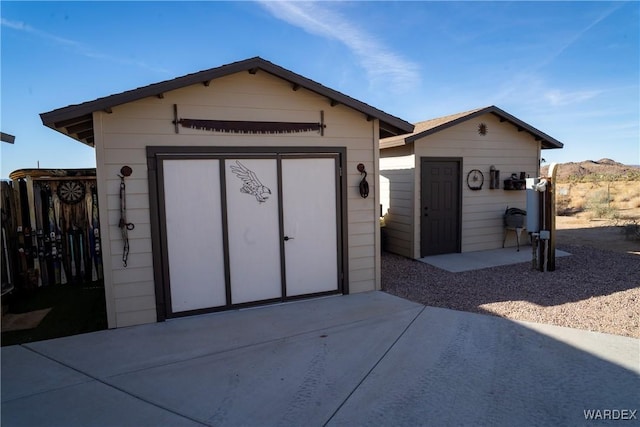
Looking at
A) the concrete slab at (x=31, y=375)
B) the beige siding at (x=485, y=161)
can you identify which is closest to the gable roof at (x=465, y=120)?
the beige siding at (x=485, y=161)

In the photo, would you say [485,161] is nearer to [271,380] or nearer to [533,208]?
[533,208]

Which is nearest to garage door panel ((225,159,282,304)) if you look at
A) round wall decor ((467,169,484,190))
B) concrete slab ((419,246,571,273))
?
concrete slab ((419,246,571,273))

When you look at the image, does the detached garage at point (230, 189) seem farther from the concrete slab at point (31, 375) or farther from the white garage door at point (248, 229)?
the concrete slab at point (31, 375)

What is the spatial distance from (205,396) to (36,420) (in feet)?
3.77

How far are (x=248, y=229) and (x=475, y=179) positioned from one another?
5.75 m

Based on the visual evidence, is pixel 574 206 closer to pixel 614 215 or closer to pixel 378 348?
pixel 614 215

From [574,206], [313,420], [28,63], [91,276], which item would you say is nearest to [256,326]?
[313,420]

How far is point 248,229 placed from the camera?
16.9 ft

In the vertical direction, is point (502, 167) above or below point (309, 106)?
below

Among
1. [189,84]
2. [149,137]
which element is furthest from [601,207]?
[149,137]

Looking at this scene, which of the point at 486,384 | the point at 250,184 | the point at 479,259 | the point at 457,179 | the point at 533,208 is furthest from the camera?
the point at 457,179

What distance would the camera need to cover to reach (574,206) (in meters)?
19.4

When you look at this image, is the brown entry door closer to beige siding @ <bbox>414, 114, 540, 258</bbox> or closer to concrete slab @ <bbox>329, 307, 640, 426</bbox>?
beige siding @ <bbox>414, 114, 540, 258</bbox>

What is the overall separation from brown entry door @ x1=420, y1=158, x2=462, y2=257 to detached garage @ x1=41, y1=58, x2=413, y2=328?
8.89ft
